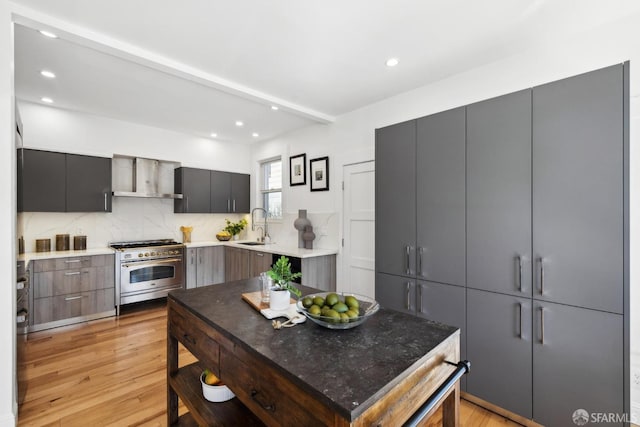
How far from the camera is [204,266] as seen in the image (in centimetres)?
471

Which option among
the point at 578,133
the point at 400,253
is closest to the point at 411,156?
the point at 400,253

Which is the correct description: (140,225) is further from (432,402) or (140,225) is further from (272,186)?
(432,402)

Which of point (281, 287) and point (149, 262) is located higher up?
point (281, 287)

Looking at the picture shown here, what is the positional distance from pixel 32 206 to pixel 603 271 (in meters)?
5.38

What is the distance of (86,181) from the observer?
12.5 ft

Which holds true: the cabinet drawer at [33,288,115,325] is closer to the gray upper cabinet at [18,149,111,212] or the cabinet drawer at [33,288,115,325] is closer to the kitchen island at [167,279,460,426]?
the gray upper cabinet at [18,149,111,212]

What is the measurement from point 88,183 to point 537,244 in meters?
4.95

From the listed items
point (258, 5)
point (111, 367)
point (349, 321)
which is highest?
point (258, 5)

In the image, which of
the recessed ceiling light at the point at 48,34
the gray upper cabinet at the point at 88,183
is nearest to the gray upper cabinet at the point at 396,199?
the recessed ceiling light at the point at 48,34

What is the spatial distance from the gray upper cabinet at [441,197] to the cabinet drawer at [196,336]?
169 cm

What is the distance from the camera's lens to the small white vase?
1.39 metres

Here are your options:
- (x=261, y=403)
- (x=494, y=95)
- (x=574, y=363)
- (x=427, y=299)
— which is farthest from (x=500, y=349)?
(x=494, y=95)

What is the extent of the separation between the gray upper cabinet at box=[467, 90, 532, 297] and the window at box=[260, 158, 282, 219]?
3396 mm

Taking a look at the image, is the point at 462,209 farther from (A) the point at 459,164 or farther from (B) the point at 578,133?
(B) the point at 578,133
